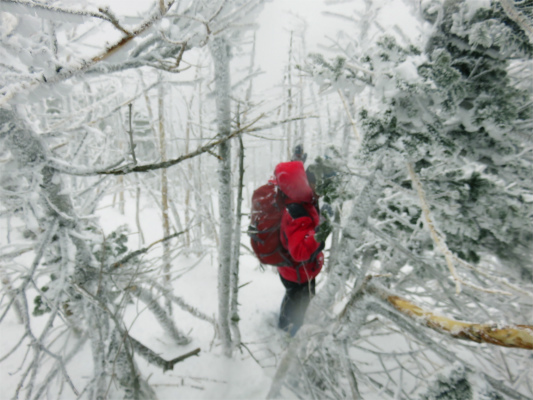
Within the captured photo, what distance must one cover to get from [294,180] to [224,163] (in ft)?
2.32

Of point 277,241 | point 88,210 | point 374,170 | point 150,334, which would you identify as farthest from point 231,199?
point 150,334

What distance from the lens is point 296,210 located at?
2475 mm

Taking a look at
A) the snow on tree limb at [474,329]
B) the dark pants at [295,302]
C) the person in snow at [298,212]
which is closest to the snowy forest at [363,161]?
the snow on tree limb at [474,329]

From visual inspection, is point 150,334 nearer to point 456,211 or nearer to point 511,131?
point 456,211

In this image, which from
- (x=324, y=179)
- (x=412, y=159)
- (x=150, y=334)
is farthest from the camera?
(x=150, y=334)

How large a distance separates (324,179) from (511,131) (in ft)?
3.51

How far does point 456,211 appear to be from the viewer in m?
1.62

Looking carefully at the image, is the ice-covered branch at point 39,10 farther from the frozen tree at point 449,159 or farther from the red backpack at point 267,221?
the red backpack at point 267,221

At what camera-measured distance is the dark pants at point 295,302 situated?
337 centimetres

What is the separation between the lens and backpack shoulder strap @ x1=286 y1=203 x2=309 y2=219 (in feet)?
8.11

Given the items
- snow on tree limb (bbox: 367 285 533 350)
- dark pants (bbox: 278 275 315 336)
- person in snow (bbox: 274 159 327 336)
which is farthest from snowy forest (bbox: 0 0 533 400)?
dark pants (bbox: 278 275 315 336)

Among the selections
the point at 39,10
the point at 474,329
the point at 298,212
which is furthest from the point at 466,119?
the point at 39,10

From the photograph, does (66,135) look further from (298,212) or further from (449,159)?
(449,159)

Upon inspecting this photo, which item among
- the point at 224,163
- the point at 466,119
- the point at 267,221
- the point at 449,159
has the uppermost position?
the point at 466,119
